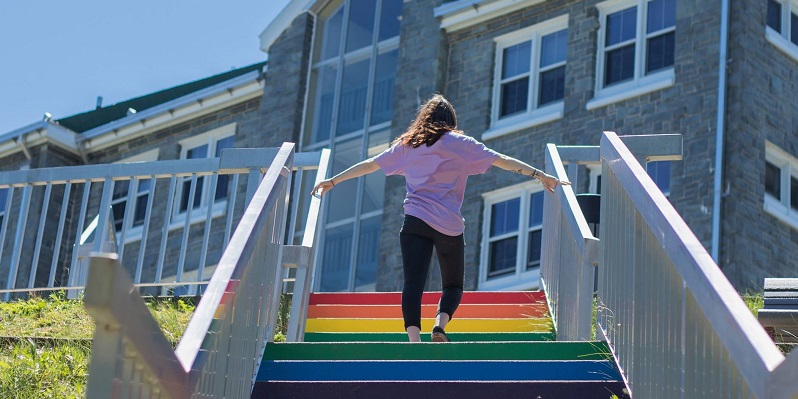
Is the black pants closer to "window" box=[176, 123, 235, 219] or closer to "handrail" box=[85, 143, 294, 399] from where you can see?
"handrail" box=[85, 143, 294, 399]

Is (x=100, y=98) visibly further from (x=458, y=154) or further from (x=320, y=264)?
(x=458, y=154)

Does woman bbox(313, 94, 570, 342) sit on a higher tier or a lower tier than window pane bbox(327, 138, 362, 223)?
lower

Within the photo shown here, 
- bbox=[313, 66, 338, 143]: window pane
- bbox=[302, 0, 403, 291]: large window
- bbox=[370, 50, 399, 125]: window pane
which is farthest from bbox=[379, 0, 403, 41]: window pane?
bbox=[313, 66, 338, 143]: window pane

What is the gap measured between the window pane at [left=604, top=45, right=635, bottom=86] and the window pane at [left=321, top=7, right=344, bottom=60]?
248 inches

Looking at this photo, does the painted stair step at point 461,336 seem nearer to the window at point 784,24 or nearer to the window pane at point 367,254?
the window at point 784,24

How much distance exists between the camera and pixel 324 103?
1080 inches

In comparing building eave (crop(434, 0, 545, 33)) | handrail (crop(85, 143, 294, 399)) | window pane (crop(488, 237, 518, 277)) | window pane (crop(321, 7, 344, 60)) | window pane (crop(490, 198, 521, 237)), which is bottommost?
handrail (crop(85, 143, 294, 399))

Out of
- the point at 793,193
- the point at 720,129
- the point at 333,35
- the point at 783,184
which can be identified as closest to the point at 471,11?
the point at 333,35

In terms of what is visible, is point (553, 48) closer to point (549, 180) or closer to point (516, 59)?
point (516, 59)

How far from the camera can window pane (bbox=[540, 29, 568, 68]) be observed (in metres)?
23.8

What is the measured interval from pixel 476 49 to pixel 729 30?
4702mm

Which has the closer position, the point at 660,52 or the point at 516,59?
the point at 660,52

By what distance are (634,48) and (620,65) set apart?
1.09 feet

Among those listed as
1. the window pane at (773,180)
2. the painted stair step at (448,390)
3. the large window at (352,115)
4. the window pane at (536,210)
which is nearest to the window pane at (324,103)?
the large window at (352,115)
